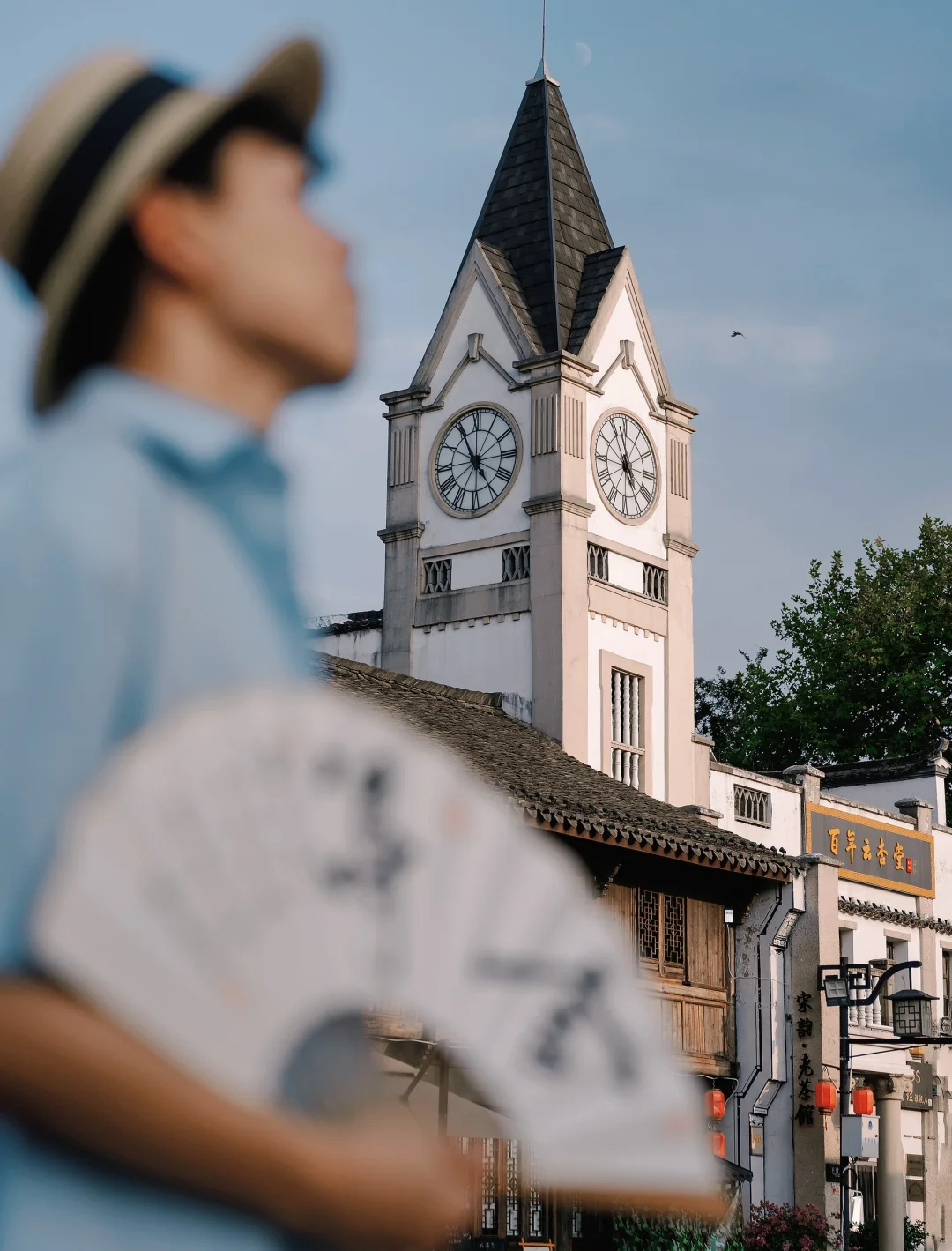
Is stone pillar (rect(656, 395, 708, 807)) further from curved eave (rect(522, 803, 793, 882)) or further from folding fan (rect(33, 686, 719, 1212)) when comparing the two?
folding fan (rect(33, 686, 719, 1212))

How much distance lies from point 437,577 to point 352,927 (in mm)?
30677

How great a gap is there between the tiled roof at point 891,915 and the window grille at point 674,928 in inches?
290

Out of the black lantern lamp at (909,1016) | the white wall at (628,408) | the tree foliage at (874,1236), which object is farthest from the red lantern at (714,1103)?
the white wall at (628,408)

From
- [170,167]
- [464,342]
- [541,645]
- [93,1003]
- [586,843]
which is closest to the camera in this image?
[93,1003]

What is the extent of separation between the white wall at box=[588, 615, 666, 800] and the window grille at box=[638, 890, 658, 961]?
7.14 meters

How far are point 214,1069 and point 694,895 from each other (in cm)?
2262

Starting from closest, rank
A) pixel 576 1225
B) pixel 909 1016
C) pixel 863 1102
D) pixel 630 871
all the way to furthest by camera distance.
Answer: pixel 576 1225, pixel 630 871, pixel 909 1016, pixel 863 1102

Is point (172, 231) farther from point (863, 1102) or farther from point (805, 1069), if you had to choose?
point (805, 1069)

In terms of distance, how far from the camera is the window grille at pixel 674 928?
76.5ft

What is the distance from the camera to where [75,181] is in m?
1.82

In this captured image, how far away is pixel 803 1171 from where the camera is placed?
2666 centimetres

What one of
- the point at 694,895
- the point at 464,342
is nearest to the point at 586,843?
the point at 694,895

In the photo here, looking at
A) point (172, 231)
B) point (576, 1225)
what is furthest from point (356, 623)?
point (172, 231)

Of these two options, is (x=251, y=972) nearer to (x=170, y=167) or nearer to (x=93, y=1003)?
(x=93, y=1003)
